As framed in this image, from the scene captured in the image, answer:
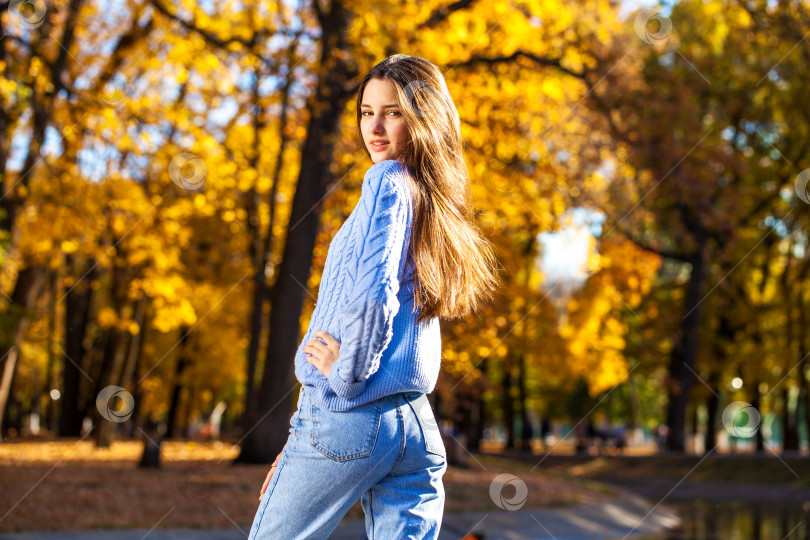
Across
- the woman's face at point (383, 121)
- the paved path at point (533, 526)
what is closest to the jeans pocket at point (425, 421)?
the woman's face at point (383, 121)

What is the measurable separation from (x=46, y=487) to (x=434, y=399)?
275 inches

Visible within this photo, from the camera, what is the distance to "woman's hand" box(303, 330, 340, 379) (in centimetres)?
226

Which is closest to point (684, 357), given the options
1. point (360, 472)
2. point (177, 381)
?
point (177, 381)

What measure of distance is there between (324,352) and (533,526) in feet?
33.4

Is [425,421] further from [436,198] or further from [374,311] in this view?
[436,198]

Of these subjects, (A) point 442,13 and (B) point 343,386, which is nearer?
(B) point 343,386

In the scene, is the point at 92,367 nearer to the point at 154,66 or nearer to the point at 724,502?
the point at 154,66

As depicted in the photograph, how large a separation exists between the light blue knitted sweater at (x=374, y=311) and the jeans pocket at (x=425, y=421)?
0.14 feet

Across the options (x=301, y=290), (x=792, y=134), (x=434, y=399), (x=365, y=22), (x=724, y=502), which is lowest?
(x=724, y=502)

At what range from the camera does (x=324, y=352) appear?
228cm

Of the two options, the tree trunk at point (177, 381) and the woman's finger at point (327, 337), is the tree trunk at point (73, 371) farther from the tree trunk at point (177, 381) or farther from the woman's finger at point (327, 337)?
the woman's finger at point (327, 337)

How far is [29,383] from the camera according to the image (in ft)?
149

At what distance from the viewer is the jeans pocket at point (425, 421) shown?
2326mm

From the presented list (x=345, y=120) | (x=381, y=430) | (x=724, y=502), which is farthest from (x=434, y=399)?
(x=381, y=430)
